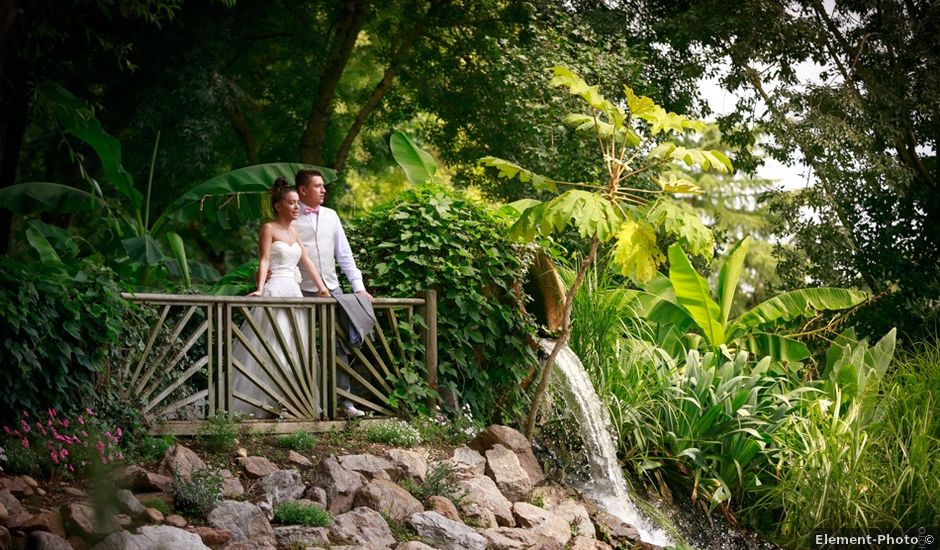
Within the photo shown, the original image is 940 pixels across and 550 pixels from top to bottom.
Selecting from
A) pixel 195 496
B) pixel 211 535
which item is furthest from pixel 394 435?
pixel 211 535

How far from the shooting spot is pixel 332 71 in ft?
51.3

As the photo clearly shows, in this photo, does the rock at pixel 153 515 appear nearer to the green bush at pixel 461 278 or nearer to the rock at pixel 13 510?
the rock at pixel 13 510

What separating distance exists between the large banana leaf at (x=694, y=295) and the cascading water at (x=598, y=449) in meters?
2.38

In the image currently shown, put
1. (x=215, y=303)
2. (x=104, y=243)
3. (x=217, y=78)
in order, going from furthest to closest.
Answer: (x=217, y=78), (x=104, y=243), (x=215, y=303)

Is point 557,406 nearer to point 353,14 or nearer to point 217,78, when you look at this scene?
point 217,78

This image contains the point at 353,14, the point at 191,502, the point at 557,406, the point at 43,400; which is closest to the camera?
the point at 191,502

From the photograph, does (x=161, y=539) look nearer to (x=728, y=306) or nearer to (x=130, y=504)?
(x=130, y=504)

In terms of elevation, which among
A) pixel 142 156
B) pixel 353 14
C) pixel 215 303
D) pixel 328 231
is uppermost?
pixel 353 14

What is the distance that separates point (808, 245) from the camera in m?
13.7

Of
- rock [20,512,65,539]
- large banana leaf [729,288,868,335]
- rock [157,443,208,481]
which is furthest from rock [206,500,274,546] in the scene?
large banana leaf [729,288,868,335]

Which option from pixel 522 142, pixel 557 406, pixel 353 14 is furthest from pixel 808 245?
pixel 353 14

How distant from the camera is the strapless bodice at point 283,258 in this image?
8.06m

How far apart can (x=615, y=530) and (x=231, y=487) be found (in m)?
3.39

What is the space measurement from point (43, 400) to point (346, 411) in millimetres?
2644
